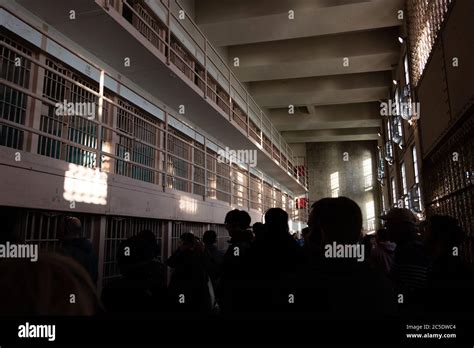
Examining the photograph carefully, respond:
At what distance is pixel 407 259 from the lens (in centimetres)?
207

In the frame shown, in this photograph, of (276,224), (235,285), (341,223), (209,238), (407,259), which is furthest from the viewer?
(209,238)

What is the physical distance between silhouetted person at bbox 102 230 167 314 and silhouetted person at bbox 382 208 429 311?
1431 millimetres

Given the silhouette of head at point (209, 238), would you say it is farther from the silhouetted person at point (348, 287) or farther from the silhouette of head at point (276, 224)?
the silhouetted person at point (348, 287)

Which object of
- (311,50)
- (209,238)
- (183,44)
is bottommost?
(209,238)

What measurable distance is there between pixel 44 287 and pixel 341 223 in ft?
3.49

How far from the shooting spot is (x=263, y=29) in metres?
8.39

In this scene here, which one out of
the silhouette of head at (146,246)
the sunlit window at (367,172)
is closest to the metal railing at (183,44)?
the silhouette of head at (146,246)

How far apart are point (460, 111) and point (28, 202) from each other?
497 cm

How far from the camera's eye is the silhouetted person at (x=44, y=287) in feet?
2.35

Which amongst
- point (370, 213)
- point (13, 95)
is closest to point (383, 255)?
point (13, 95)

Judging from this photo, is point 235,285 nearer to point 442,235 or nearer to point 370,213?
point 442,235

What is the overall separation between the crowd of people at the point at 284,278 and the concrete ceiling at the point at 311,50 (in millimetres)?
6776

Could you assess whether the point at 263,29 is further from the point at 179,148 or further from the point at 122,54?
the point at 122,54

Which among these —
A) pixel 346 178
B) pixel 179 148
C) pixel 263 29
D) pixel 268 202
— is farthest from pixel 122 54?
pixel 346 178
